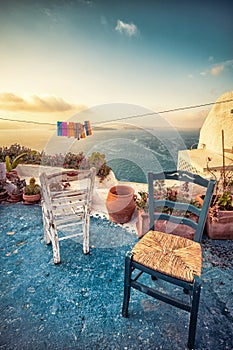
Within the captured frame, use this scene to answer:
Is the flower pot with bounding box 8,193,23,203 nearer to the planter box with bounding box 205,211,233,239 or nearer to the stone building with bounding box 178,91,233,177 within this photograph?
the planter box with bounding box 205,211,233,239

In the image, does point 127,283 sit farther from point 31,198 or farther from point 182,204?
point 31,198

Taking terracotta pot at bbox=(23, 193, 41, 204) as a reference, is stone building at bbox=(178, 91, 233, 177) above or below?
above

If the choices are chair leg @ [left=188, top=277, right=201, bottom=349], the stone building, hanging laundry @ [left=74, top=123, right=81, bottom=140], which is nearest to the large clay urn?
chair leg @ [left=188, top=277, right=201, bottom=349]

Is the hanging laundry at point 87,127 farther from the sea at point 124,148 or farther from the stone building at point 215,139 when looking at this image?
the stone building at point 215,139

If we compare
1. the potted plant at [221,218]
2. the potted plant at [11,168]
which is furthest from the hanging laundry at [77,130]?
the potted plant at [221,218]

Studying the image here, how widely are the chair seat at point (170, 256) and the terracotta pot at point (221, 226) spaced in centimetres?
102

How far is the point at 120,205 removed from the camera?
8.39 ft

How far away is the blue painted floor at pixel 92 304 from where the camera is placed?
1260 mm

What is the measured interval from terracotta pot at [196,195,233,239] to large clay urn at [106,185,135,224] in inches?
39.9

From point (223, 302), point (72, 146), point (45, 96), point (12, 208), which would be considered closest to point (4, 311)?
point (223, 302)

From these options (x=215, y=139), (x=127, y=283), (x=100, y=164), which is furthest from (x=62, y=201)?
(x=215, y=139)

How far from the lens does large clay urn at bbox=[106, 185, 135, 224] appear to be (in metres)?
2.54

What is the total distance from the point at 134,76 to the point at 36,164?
4.77 meters

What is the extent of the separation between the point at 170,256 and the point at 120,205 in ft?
4.36
